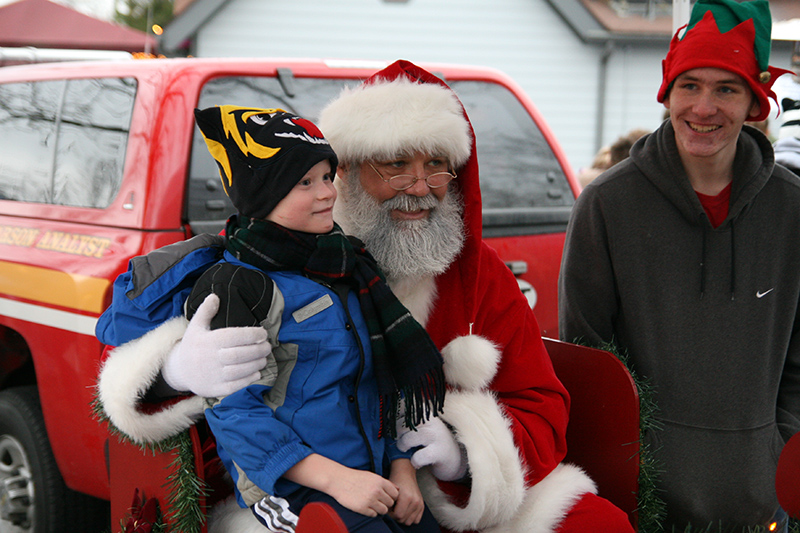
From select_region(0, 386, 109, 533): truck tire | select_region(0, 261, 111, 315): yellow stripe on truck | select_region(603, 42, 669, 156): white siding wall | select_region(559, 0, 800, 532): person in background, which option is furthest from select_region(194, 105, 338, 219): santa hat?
select_region(603, 42, 669, 156): white siding wall

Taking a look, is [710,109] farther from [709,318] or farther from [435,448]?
[435,448]

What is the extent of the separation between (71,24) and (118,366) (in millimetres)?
9746

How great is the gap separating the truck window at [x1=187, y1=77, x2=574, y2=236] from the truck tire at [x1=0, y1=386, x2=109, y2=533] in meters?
1.71

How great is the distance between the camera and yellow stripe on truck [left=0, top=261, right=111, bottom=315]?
286 cm

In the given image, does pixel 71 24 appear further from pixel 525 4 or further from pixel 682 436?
pixel 682 436

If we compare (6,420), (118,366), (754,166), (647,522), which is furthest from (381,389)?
(6,420)

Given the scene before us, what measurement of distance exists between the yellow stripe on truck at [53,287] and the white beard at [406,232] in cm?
110

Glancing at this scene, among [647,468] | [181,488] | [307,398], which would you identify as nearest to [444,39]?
[647,468]

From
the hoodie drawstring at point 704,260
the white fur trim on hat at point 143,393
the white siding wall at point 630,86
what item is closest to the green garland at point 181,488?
the white fur trim on hat at point 143,393

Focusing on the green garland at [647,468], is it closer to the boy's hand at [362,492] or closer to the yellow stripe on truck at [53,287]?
the boy's hand at [362,492]

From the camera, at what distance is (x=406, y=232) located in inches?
94.2

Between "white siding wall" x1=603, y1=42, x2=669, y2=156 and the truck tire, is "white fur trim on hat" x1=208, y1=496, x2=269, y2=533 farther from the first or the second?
"white siding wall" x1=603, y1=42, x2=669, y2=156

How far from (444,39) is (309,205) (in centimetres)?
1107

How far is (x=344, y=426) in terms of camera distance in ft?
6.53
